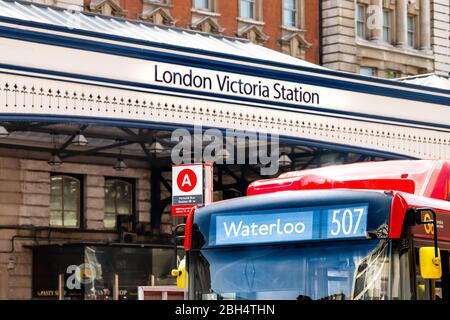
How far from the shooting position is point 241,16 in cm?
4556

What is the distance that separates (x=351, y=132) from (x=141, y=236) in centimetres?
929

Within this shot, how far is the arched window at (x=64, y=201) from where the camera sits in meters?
36.9

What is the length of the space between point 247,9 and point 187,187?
86.2 feet

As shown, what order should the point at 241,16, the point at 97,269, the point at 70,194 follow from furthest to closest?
1. the point at 241,16
2. the point at 70,194
3. the point at 97,269

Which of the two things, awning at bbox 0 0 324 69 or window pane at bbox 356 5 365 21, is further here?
window pane at bbox 356 5 365 21

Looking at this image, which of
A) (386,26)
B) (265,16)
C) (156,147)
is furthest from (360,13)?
(156,147)

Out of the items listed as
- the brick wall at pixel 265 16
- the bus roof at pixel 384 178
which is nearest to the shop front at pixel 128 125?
the brick wall at pixel 265 16

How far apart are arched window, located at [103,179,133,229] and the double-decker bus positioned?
76.9 feet

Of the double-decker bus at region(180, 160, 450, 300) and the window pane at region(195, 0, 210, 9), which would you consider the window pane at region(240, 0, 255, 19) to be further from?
the double-decker bus at region(180, 160, 450, 300)

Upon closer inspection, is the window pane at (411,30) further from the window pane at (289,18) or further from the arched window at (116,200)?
the arched window at (116,200)

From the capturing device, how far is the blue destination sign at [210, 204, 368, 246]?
542 inches

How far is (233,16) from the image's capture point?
148 feet

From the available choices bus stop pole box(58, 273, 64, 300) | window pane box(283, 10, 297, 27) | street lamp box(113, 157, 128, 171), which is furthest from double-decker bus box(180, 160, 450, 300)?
window pane box(283, 10, 297, 27)

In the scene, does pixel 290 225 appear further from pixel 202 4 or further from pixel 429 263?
pixel 202 4
